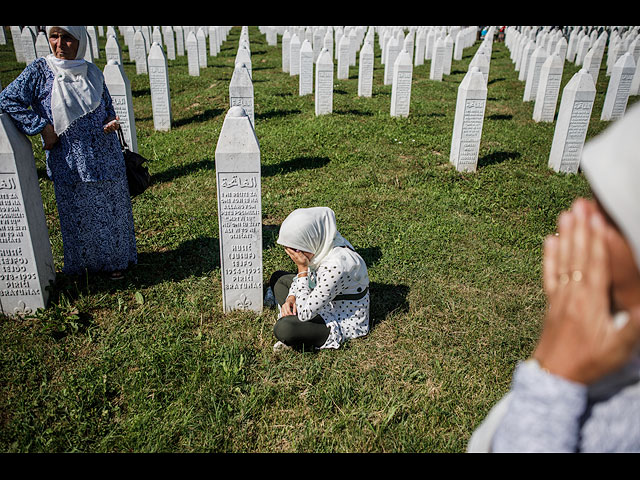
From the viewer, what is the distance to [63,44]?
4.00 m

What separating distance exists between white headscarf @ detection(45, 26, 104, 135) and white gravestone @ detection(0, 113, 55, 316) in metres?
0.39

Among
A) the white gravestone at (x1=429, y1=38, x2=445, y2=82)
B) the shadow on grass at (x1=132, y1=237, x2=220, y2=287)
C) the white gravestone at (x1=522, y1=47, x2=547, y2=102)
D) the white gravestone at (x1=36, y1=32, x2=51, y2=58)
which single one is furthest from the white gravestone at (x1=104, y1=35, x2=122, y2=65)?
the white gravestone at (x1=522, y1=47, x2=547, y2=102)

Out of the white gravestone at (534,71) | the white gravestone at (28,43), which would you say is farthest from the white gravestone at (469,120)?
the white gravestone at (28,43)

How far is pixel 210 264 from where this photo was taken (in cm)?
518

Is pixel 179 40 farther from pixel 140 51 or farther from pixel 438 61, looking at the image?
pixel 438 61

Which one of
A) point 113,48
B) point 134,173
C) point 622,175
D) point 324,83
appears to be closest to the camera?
point 622,175

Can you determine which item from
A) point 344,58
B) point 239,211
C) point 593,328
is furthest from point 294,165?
point 344,58

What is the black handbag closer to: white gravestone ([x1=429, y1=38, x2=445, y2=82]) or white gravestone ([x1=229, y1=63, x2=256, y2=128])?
white gravestone ([x1=229, y1=63, x2=256, y2=128])

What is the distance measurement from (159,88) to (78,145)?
21.9 feet

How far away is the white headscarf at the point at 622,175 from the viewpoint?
2.56 ft

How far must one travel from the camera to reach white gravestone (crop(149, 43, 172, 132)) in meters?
9.73

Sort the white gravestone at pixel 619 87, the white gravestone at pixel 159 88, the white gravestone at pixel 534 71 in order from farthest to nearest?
the white gravestone at pixel 534 71 < the white gravestone at pixel 619 87 < the white gravestone at pixel 159 88

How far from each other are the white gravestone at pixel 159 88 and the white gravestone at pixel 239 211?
22.9 ft

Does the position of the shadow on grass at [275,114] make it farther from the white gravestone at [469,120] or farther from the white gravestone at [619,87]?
the white gravestone at [619,87]
